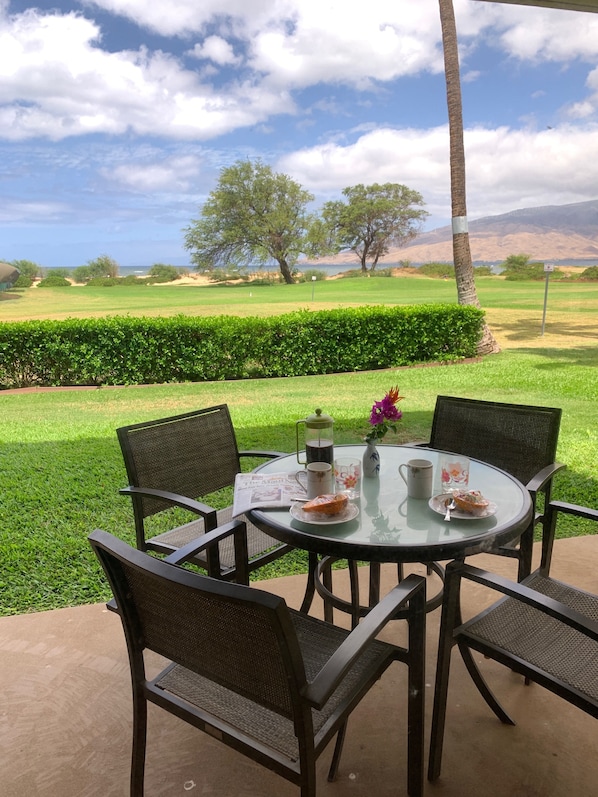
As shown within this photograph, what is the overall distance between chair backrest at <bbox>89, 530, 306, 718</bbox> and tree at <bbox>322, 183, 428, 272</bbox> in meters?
29.1

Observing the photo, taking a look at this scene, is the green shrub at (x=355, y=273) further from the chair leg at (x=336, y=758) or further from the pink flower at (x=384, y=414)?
the chair leg at (x=336, y=758)

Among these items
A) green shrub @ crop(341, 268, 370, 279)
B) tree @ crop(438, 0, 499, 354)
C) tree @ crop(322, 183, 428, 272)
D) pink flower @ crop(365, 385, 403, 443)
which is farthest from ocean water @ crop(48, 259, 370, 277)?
pink flower @ crop(365, 385, 403, 443)

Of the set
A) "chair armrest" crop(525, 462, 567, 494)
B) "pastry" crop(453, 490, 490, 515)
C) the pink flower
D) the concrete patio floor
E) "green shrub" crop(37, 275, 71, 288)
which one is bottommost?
the concrete patio floor

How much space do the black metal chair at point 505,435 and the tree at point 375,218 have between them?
27.8 meters

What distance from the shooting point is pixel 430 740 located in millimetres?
1430

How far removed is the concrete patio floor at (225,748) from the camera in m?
1.37

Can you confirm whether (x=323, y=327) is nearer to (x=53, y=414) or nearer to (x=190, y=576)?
(x=53, y=414)

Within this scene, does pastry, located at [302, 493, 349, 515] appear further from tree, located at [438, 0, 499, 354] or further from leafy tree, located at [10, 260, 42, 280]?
leafy tree, located at [10, 260, 42, 280]

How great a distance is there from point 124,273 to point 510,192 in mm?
43523

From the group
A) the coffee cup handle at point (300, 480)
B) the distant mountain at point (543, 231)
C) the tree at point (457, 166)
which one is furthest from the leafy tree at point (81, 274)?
the distant mountain at point (543, 231)

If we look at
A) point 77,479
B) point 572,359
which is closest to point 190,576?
Result: point 77,479

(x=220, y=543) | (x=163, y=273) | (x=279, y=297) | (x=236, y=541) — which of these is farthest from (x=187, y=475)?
(x=163, y=273)

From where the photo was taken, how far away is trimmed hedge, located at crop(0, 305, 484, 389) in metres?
7.14

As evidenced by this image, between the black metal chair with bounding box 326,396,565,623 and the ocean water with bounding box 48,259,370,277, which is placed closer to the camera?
the black metal chair with bounding box 326,396,565,623
